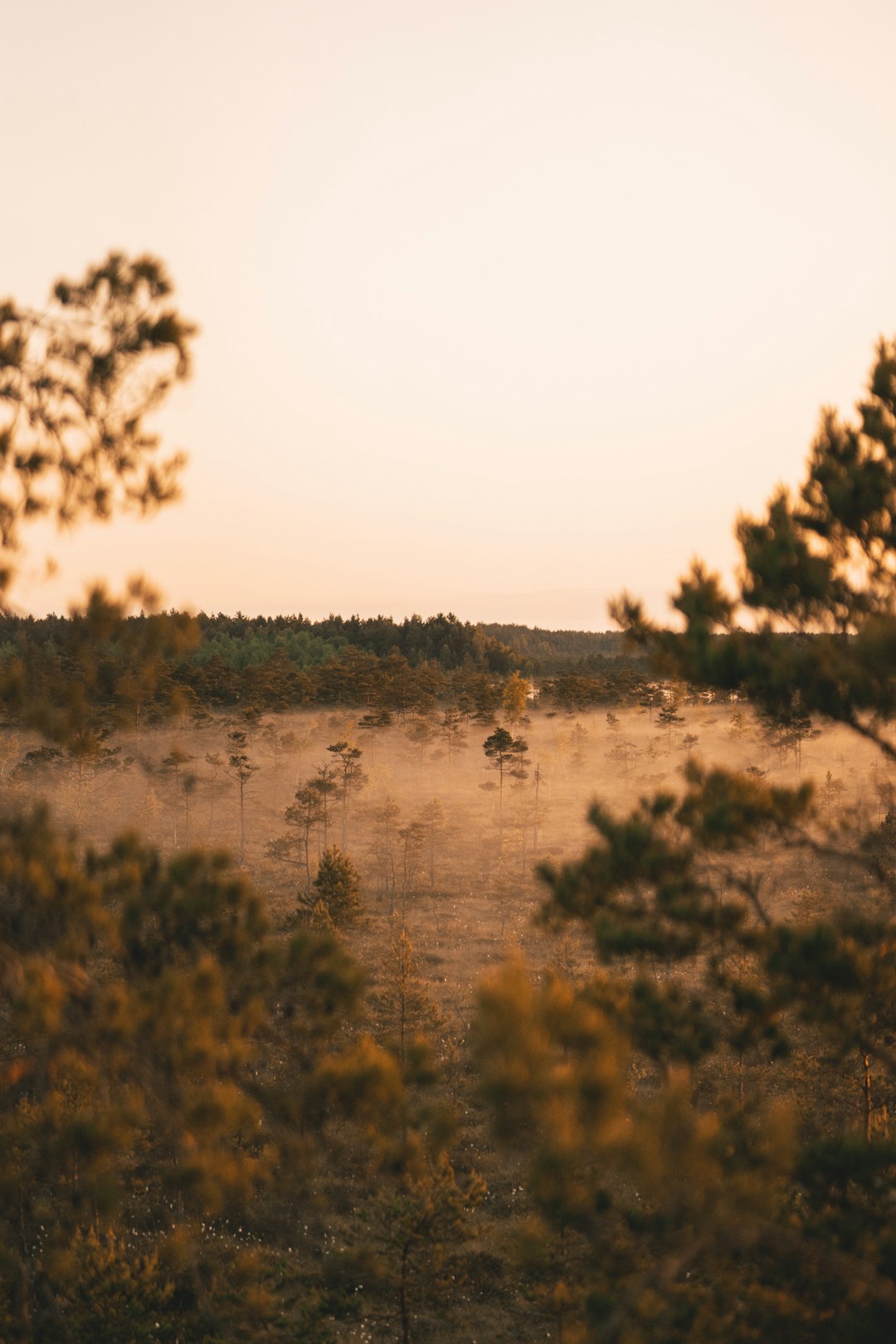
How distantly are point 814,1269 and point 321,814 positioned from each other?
34.7m

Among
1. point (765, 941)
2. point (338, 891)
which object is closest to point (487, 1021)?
point (765, 941)

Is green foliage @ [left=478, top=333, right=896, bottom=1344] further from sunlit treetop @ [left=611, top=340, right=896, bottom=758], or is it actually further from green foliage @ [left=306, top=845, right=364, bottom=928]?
green foliage @ [left=306, top=845, right=364, bottom=928]

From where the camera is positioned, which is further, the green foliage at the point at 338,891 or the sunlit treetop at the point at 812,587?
the green foliage at the point at 338,891

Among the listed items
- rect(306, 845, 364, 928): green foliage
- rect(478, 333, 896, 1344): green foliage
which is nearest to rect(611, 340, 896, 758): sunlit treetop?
rect(478, 333, 896, 1344): green foliage

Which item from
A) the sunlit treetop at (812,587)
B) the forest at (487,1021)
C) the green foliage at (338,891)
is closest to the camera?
the forest at (487,1021)

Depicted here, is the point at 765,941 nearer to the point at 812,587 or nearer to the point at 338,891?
the point at 812,587

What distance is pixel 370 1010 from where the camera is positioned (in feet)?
78.1

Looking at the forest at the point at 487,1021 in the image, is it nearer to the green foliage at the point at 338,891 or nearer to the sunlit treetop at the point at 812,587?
the sunlit treetop at the point at 812,587

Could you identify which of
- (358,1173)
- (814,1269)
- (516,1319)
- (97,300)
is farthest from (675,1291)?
(358,1173)

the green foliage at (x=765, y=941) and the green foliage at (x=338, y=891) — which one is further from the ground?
the green foliage at (x=765, y=941)

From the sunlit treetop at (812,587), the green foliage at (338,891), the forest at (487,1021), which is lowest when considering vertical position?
the green foliage at (338,891)

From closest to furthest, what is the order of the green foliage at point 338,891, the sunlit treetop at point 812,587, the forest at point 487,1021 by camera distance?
the forest at point 487,1021 < the sunlit treetop at point 812,587 < the green foliage at point 338,891

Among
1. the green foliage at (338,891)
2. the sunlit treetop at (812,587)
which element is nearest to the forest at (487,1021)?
the sunlit treetop at (812,587)

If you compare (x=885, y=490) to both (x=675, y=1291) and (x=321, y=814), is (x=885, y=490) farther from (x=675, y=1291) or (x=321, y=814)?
(x=321, y=814)
